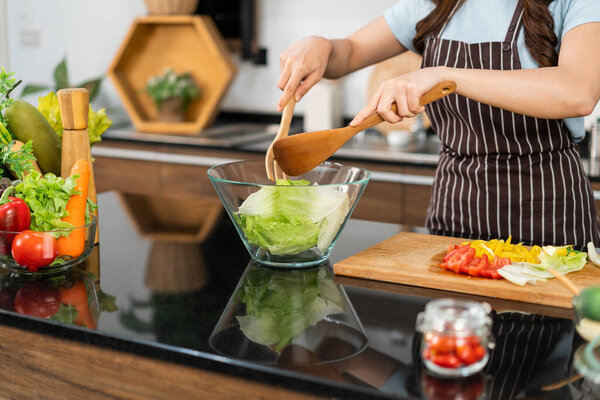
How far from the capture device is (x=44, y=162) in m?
1.46

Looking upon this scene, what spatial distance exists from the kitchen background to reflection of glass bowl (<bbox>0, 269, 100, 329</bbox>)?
2260 mm

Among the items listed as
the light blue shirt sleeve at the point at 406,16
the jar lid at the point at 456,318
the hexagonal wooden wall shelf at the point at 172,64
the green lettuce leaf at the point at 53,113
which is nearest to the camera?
the jar lid at the point at 456,318

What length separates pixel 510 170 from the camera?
1728mm

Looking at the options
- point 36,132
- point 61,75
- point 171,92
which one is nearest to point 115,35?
point 61,75

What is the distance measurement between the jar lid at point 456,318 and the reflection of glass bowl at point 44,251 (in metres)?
0.68

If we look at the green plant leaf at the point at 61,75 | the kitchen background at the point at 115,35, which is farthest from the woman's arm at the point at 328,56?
the green plant leaf at the point at 61,75

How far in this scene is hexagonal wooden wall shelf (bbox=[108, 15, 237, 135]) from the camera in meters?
3.38

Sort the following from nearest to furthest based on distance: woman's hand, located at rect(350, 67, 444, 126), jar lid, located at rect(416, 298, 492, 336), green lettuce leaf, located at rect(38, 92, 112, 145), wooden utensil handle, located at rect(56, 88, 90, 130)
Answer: jar lid, located at rect(416, 298, 492, 336) → woman's hand, located at rect(350, 67, 444, 126) → wooden utensil handle, located at rect(56, 88, 90, 130) → green lettuce leaf, located at rect(38, 92, 112, 145)

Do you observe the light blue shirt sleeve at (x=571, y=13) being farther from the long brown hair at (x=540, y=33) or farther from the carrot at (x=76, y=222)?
the carrot at (x=76, y=222)

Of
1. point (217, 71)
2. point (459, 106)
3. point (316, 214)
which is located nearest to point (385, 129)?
point (217, 71)

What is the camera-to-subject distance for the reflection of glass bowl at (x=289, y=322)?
0.93 m

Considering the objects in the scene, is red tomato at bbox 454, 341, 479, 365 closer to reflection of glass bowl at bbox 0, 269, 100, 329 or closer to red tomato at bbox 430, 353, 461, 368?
red tomato at bbox 430, 353, 461, 368

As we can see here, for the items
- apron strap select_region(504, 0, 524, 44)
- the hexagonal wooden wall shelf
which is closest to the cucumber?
apron strap select_region(504, 0, 524, 44)

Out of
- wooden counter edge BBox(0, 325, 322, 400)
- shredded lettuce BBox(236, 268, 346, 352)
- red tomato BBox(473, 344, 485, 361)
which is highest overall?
red tomato BBox(473, 344, 485, 361)
